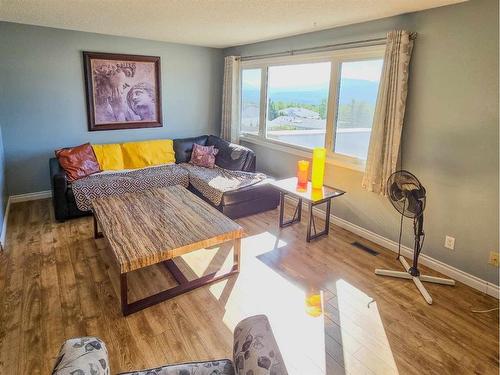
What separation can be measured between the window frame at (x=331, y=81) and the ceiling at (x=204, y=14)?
0.29 m

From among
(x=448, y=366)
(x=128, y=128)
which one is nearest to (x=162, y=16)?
(x=128, y=128)

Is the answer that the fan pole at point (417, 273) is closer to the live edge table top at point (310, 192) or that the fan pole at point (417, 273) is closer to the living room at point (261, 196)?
the living room at point (261, 196)

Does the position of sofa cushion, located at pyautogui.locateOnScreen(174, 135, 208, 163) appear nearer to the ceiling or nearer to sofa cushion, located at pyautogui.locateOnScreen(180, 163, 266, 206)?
sofa cushion, located at pyautogui.locateOnScreen(180, 163, 266, 206)

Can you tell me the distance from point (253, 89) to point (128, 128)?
200 centimetres

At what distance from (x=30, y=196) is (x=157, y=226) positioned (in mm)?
2875

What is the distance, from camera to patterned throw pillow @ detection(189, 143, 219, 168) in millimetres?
4770

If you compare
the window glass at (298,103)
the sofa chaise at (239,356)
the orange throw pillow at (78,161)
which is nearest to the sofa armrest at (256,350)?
the sofa chaise at (239,356)

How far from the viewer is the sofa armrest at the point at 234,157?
4527 mm

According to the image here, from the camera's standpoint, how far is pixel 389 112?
9.84 feet

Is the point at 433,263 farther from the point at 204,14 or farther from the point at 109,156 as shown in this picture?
the point at 109,156

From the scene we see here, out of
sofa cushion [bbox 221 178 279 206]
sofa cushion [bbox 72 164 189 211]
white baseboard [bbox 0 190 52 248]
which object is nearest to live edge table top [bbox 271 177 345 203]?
sofa cushion [bbox 221 178 279 206]

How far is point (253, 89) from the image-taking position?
5.09m

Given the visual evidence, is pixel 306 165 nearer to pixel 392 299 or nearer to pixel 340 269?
pixel 340 269

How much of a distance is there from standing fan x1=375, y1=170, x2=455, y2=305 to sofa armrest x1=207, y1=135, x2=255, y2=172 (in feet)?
7.08
